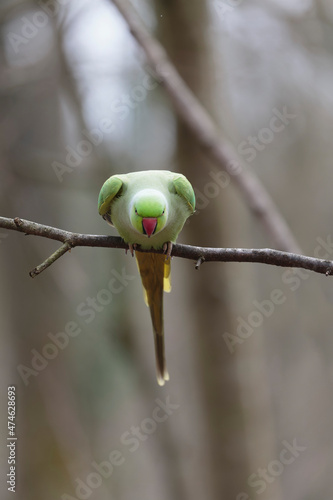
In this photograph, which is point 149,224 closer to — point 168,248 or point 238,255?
point 168,248

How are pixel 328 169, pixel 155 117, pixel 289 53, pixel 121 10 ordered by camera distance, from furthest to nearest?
pixel 328 169 → pixel 289 53 → pixel 155 117 → pixel 121 10

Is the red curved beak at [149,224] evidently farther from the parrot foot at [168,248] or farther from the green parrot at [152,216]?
the parrot foot at [168,248]

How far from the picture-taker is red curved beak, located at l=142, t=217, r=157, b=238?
2553 millimetres

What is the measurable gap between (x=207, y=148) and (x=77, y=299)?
9.56 feet

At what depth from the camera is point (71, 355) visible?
572 centimetres

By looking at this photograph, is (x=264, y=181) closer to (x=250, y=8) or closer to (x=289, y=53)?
(x=289, y=53)

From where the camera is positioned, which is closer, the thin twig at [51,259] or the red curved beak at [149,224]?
the thin twig at [51,259]

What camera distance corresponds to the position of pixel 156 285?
3117 mm

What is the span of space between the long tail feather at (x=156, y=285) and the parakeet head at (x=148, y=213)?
44 centimetres

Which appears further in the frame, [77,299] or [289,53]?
[289,53]

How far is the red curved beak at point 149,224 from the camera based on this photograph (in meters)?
2.55

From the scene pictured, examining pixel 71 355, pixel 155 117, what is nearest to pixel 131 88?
pixel 155 117

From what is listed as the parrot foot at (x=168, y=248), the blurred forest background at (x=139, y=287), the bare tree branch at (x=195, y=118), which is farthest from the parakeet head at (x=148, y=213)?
the blurred forest background at (x=139, y=287)

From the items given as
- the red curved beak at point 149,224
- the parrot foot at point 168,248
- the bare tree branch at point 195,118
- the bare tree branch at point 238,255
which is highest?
the bare tree branch at point 195,118
